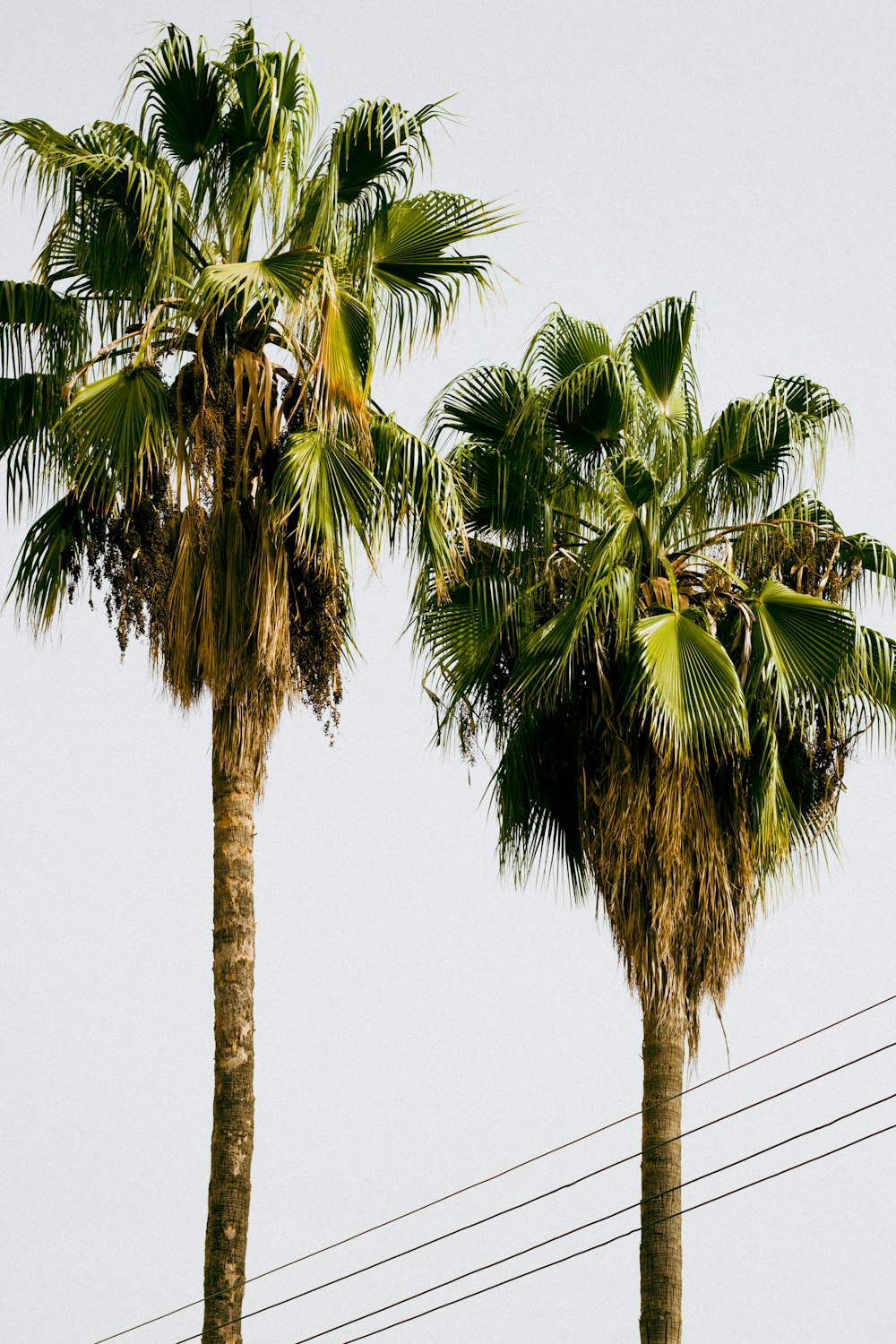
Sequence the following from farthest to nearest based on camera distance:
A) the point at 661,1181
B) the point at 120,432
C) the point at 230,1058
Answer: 1. the point at 661,1181
2. the point at 120,432
3. the point at 230,1058

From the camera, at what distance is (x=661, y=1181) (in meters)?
12.9

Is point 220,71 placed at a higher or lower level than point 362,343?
higher

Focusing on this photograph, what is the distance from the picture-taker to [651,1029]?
523 inches

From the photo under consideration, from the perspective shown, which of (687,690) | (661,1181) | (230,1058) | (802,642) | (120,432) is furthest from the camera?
(802,642)

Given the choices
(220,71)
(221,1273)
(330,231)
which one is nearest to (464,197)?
(330,231)

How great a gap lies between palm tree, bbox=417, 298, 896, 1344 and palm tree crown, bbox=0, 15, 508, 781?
6.61 feet

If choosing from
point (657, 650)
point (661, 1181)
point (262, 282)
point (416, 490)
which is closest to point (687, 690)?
point (657, 650)

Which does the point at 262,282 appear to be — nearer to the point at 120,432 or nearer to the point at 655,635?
the point at 120,432

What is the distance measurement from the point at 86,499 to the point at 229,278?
174cm

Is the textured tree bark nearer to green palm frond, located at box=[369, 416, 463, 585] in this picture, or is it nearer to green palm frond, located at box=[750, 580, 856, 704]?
green palm frond, located at box=[750, 580, 856, 704]

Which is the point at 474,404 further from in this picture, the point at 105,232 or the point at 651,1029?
the point at 651,1029

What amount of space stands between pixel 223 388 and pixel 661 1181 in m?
6.23

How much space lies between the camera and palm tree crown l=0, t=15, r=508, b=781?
1120 cm

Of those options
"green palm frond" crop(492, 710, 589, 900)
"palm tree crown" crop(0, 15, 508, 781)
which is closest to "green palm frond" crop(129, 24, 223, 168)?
"palm tree crown" crop(0, 15, 508, 781)
